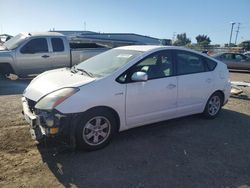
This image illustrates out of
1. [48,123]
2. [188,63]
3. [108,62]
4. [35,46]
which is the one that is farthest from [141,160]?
[35,46]

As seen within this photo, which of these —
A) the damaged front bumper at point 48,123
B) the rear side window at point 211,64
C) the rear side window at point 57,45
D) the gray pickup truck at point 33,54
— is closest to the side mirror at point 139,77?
the damaged front bumper at point 48,123

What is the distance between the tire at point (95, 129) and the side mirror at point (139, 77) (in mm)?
696

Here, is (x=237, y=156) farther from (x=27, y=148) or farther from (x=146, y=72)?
(x=27, y=148)

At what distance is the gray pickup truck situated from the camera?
1006 centimetres

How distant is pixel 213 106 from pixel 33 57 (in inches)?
284

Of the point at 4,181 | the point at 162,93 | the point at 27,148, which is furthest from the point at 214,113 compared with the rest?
the point at 4,181

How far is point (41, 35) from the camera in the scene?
10.5 meters

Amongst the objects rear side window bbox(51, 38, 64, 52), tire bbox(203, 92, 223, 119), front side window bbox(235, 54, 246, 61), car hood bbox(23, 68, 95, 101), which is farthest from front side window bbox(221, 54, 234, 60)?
car hood bbox(23, 68, 95, 101)

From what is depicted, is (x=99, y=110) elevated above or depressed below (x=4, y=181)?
above

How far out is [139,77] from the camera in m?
4.32

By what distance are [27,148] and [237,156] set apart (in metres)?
3.32

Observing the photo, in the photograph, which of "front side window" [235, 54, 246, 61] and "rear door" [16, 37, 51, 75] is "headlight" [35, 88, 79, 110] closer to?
"rear door" [16, 37, 51, 75]

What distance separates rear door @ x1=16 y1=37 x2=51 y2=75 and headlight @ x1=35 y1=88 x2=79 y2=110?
276 inches

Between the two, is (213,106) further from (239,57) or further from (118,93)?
(239,57)
